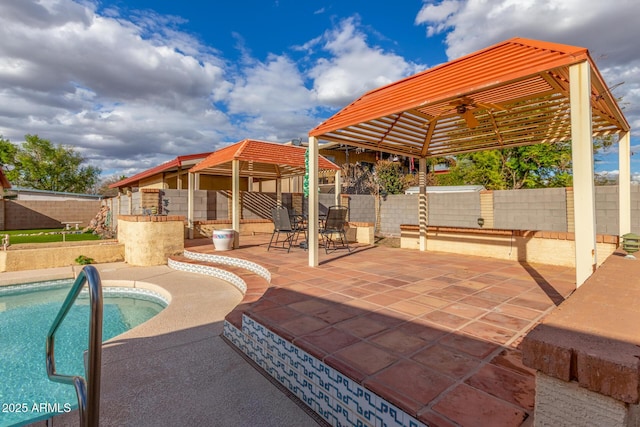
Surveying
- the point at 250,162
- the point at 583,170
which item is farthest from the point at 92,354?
the point at 250,162

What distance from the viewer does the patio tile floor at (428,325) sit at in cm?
162

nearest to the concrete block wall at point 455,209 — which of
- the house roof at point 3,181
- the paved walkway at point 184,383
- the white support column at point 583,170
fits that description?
the white support column at point 583,170

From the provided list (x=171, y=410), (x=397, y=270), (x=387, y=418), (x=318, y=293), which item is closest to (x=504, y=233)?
(x=397, y=270)

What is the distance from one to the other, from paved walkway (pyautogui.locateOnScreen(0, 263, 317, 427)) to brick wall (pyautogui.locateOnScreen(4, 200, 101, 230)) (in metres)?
20.2

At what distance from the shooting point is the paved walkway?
6.54 ft

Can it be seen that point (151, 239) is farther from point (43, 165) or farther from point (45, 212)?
point (43, 165)

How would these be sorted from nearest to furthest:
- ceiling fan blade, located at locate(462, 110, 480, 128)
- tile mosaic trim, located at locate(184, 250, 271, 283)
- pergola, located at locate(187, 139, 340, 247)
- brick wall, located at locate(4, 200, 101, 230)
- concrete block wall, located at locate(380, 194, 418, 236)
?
ceiling fan blade, located at locate(462, 110, 480, 128) → tile mosaic trim, located at locate(184, 250, 271, 283) → pergola, located at locate(187, 139, 340, 247) → concrete block wall, located at locate(380, 194, 418, 236) → brick wall, located at locate(4, 200, 101, 230)

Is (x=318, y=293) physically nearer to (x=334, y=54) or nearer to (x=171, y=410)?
(x=171, y=410)

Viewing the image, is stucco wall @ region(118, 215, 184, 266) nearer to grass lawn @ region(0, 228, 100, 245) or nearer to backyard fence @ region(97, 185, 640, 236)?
backyard fence @ region(97, 185, 640, 236)

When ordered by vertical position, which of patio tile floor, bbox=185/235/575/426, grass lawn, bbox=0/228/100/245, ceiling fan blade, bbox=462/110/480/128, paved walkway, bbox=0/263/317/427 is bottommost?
paved walkway, bbox=0/263/317/427


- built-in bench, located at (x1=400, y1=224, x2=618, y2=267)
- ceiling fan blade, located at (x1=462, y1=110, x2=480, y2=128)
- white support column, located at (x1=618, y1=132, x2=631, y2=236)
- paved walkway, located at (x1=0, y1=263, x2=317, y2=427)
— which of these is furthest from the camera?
built-in bench, located at (x1=400, y1=224, x2=618, y2=267)

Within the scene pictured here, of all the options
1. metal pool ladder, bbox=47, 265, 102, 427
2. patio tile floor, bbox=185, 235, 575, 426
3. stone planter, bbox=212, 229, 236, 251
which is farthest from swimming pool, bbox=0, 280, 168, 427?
stone planter, bbox=212, 229, 236, 251

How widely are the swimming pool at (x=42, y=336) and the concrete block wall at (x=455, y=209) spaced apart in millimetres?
10127

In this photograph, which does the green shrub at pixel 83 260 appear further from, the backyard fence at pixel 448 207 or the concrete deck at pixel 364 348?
the concrete deck at pixel 364 348
